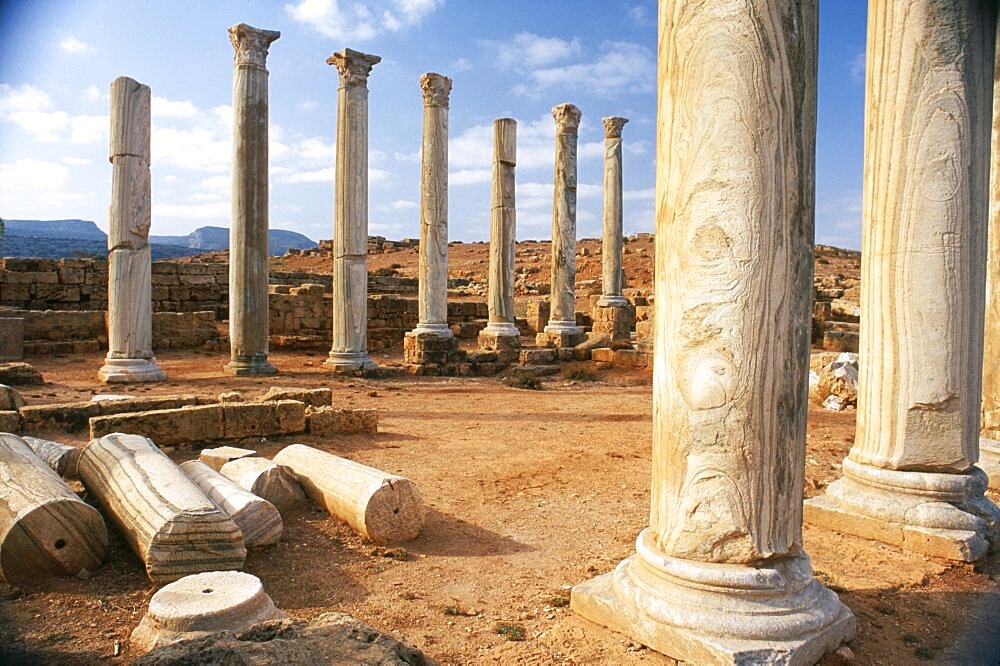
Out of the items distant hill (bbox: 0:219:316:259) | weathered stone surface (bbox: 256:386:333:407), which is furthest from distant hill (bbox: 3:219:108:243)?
weathered stone surface (bbox: 256:386:333:407)

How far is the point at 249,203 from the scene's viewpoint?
47.8ft

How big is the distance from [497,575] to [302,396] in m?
5.96

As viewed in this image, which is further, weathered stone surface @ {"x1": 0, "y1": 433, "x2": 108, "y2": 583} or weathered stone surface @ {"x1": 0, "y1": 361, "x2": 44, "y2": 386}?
weathered stone surface @ {"x1": 0, "y1": 361, "x2": 44, "y2": 386}

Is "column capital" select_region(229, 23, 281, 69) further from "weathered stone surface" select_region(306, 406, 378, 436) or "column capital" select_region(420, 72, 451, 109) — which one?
"weathered stone surface" select_region(306, 406, 378, 436)

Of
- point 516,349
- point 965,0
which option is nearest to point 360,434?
point 965,0

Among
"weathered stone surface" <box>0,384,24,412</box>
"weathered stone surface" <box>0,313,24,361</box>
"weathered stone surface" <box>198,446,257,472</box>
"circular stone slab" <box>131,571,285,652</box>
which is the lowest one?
"circular stone slab" <box>131,571,285,652</box>

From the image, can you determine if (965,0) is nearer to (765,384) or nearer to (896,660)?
(765,384)

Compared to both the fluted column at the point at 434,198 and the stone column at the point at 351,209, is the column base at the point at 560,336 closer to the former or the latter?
the fluted column at the point at 434,198

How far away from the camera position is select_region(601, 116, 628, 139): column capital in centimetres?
2239

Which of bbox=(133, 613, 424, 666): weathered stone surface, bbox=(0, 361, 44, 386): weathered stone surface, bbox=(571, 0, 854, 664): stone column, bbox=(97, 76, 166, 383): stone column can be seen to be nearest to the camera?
bbox=(133, 613, 424, 666): weathered stone surface

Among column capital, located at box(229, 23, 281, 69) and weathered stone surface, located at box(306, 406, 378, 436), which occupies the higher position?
column capital, located at box(229, 23, 281, 69)

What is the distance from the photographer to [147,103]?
43.0ft

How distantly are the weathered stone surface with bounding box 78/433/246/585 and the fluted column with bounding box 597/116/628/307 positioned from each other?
18.2 meters

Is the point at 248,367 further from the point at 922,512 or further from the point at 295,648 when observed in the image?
the point at 922,512
